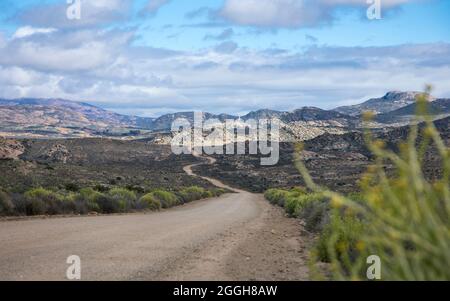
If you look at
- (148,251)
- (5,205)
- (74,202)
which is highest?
(148,251)

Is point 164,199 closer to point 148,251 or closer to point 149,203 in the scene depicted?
point 149,203

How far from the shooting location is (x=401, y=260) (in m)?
3.59

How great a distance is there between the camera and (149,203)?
1160 inches

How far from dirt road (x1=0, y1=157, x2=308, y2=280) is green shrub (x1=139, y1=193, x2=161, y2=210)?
9811 mm

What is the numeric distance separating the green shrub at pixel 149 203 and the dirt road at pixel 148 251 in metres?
9.81

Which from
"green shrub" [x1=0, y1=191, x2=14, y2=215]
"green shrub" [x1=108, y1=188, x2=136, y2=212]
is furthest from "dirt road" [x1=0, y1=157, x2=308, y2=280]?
"green shrub" [x1=108, y1=188, x2=136, y2=212]

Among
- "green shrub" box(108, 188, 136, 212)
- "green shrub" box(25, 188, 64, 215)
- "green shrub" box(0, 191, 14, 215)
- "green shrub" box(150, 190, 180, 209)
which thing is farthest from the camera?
"green shrub" box(150, 190, 180, 209)

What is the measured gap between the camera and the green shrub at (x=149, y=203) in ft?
94.4

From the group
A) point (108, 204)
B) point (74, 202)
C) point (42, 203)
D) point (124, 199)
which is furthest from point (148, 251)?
point (124, 199)

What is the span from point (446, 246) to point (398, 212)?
0.38 metres

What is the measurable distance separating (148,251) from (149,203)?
17.6 metres

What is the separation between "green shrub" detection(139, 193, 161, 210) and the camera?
28.8 m

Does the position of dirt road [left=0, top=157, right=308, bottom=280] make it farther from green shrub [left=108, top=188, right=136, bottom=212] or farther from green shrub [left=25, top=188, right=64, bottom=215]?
green shrub [left=108, top=188, right=136, bottom=212]

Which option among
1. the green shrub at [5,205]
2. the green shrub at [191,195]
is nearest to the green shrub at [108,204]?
the green shrub at [5,205]
